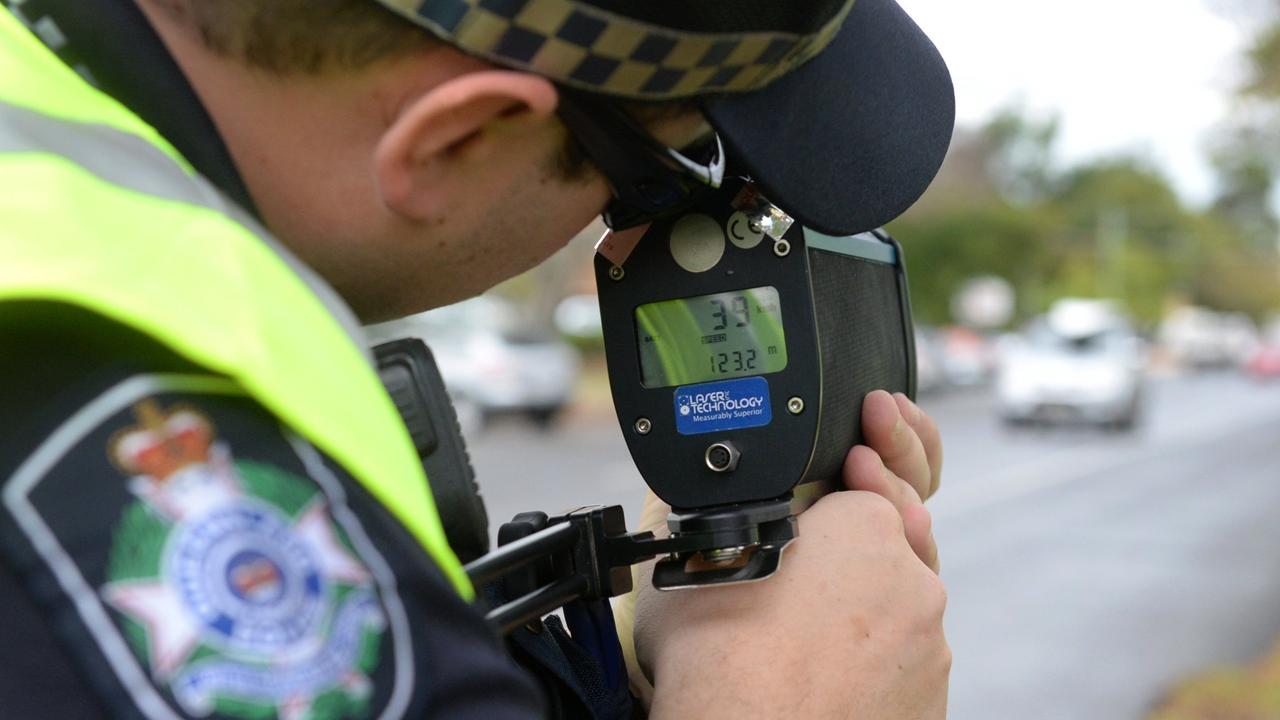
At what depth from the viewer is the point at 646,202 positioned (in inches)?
34.3

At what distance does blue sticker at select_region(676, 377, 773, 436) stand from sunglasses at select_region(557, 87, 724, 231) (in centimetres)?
13

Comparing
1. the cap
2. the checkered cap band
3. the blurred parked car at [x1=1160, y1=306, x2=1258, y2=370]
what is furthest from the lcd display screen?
the blurred parked car at [x1=1160, y1=306, x2=1258, y2=370]

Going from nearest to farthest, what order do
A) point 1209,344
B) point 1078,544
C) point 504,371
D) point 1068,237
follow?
point 1078,544, point 504,371, point 1209,344, point 1068,237

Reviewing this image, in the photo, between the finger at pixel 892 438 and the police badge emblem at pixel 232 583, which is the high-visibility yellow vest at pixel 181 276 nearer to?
the police badge emblem at pixel 232 583

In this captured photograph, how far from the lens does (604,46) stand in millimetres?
689

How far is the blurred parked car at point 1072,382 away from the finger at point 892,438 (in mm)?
17057

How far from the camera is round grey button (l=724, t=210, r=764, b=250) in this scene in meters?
0.96

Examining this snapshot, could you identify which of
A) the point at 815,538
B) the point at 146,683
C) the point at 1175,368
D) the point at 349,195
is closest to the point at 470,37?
the point at 349,195

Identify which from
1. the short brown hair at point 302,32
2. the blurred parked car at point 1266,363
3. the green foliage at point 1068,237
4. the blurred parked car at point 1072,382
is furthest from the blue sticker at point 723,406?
the blurred parked car at point 1266,363

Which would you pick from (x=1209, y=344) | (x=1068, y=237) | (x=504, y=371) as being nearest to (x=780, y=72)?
(x=504, y=371)

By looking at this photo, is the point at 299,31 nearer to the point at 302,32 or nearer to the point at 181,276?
the point at 302,32

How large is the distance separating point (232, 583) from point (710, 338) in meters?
0.55

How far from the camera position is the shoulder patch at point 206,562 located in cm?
47

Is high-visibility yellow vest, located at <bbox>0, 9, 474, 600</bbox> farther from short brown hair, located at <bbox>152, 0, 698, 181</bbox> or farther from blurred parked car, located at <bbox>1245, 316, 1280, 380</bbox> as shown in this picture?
blurred parked car, located at <bbox>1245, 316, 1280, 380</bbox>
